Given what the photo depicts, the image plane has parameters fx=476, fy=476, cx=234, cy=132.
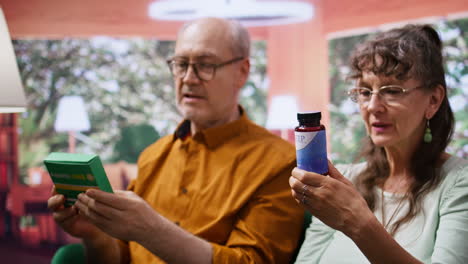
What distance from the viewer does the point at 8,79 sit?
1.53 meters

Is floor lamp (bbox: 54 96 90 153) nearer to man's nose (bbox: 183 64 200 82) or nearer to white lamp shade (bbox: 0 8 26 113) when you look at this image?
man's nose (bbox: 183 64 200 82)

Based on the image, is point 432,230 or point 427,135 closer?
point 432,230

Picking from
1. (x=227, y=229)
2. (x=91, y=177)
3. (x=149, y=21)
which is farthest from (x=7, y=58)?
(x=149, y=21)

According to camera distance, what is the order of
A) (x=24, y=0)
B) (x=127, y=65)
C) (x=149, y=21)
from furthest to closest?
(x=127, y=65), (x=149, y=21), (x=24, y=0)

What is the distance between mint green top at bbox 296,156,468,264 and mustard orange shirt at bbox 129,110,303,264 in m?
0.15

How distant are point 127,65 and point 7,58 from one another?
4111 millimetres

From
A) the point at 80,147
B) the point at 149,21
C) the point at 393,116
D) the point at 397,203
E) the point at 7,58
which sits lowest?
the point at 80,147

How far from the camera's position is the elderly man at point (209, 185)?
5.04 ft

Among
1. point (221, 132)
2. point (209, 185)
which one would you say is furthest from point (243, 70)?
point (209, 185)

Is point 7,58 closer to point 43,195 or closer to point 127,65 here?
point 43,195

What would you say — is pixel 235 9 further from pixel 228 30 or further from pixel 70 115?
pixel 70 115

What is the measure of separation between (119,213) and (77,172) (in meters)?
0.17

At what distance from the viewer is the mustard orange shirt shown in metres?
1.66

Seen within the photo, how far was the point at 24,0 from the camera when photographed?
4551 mm
